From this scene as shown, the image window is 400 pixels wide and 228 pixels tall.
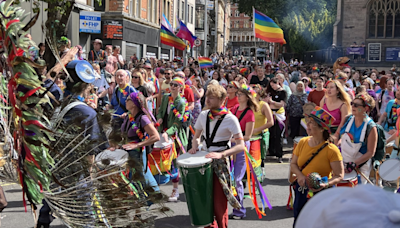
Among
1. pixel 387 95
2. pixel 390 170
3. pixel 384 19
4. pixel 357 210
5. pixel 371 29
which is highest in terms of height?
pixel 384 19

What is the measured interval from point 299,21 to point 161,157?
56395 millimetres

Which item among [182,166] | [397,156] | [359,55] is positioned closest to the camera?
[182,166]

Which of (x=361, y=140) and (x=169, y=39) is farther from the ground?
(x=169, y=39)

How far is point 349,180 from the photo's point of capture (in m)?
5.73

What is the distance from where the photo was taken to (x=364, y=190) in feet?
3.78

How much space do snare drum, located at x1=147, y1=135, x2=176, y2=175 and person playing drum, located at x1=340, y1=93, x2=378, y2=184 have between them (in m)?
2.48

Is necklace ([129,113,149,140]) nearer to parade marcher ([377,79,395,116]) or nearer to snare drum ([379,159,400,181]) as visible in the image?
snare drum ([379,159,400,181])

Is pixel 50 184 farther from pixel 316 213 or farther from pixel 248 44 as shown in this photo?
pixel 248 44

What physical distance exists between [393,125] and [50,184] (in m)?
7.93

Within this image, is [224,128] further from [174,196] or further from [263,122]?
[263,122]

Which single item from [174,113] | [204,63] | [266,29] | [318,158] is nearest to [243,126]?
[174,113]

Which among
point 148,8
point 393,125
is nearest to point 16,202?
point 393,125

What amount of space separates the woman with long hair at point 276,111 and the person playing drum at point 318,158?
549cm

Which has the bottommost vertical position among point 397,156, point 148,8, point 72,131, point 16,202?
point 16,202
